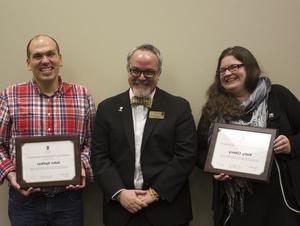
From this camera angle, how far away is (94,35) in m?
2.38

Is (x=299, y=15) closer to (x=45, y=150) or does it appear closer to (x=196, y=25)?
(x=196, y=25)

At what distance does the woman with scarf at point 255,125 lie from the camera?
1944 millimetres

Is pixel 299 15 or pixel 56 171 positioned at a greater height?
pixel 299 15

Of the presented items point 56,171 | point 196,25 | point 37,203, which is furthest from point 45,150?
point 196,25

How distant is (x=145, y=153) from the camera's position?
2.00 meters

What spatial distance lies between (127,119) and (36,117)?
20.3 inches

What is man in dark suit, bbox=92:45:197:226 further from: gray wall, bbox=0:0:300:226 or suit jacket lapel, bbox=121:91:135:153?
gray wall, bbox=0:0:300:226

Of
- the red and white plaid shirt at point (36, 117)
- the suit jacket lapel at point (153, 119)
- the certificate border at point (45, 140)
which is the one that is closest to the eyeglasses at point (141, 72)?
the suit jacket lapel at point (153, 119)

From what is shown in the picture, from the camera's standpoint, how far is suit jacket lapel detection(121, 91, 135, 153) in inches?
78.7

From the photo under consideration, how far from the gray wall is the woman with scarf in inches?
13.6

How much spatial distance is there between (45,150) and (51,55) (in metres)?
0.55

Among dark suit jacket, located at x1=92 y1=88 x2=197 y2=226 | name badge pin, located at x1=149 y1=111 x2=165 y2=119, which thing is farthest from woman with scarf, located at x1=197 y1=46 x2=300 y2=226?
name badge pin, located at x1=149 y1=111 x2=165 y2=119

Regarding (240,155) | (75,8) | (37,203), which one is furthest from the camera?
(75,8)

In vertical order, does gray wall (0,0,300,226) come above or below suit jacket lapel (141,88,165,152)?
above
